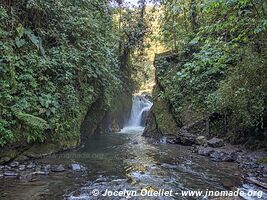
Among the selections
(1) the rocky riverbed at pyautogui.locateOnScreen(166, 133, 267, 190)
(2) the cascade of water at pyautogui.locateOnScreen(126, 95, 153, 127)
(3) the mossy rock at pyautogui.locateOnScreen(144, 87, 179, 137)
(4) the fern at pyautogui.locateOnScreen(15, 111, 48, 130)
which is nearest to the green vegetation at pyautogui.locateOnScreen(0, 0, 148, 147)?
(4) the fern at pyautogui.locateOnScreen(15, 111, 48, 130)

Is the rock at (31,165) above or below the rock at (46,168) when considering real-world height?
above

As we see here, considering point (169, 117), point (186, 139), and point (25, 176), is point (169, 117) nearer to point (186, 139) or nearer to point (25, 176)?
point (186, 139)

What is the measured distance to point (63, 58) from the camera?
8.93 metres

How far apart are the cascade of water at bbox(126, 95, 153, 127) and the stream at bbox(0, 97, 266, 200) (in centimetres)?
1364

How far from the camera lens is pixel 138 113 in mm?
23734

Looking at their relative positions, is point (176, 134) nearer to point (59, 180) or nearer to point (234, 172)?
point (234, 172)

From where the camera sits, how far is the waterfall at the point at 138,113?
2258cm

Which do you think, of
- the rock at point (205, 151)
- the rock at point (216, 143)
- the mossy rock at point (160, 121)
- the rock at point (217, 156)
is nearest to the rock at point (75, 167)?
the rock at point (217, 156)

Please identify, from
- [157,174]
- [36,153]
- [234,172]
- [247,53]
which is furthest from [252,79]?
[36,153]

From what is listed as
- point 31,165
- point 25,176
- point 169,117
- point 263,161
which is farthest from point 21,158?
point 169,117

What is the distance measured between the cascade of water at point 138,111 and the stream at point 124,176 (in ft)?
44.7

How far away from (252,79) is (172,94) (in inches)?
258

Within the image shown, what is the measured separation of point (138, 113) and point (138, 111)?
238mm

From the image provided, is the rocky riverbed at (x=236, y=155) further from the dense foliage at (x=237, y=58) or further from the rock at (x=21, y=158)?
the rock at (x=21, y=158)
